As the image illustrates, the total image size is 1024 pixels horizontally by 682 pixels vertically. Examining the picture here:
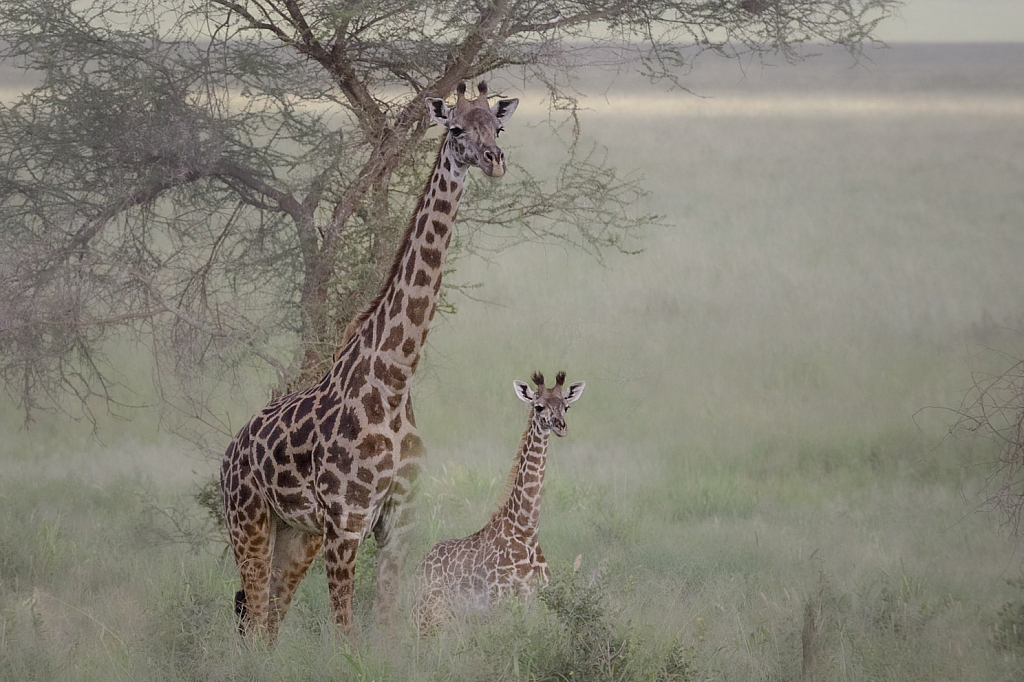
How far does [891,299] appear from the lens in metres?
20.5

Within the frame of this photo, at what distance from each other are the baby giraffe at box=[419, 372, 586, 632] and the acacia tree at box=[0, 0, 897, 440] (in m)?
2.00

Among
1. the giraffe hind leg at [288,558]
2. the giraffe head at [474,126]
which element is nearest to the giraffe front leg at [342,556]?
the giraffe hind leg at [288,558]

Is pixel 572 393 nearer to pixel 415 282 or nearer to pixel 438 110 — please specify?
pixel 415 282

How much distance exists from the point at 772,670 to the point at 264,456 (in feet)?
9.65

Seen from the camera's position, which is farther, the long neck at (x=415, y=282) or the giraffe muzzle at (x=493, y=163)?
the long neck at (x=415, y=282)

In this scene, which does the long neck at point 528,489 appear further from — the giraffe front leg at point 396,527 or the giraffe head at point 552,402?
the giraffe front leg at point 396,527

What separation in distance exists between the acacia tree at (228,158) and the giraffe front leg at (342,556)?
103 inches

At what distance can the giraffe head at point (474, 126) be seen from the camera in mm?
5045

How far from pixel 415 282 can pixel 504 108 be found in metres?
0.94

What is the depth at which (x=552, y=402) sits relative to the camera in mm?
6965

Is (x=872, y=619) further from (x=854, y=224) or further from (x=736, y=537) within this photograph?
(x=854, y=224)

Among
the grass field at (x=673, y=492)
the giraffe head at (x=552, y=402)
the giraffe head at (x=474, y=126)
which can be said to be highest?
the giraffe head at (x=474, y=126)

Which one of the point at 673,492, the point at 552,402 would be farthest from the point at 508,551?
the point at 673,492

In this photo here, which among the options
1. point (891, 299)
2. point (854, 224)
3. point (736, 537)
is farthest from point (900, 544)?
point (854, 224)
